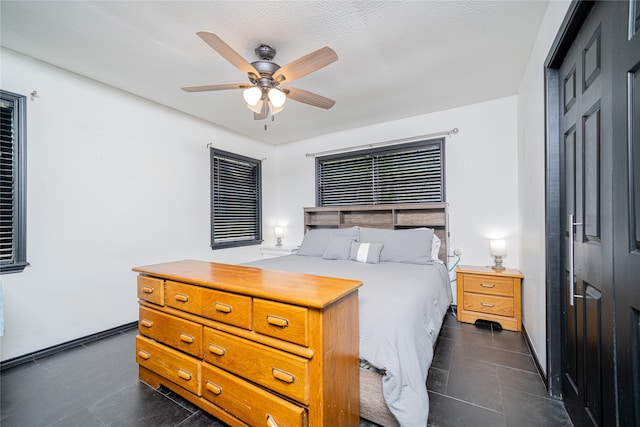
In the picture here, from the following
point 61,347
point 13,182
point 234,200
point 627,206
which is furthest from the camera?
point 234,200

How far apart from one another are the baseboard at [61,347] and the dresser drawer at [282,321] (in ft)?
8.00

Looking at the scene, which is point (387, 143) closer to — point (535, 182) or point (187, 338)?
point (535, 182)

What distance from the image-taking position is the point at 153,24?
195cm

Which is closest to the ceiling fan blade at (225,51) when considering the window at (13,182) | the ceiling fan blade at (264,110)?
the ceiling fan blade at (264,110)

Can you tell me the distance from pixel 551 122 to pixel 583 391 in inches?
61.8

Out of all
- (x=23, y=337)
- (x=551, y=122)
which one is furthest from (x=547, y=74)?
(x=23, y=337)

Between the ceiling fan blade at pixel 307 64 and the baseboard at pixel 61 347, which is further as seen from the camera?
the baseboard at pixel 61 347

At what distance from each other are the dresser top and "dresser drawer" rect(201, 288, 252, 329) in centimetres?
4

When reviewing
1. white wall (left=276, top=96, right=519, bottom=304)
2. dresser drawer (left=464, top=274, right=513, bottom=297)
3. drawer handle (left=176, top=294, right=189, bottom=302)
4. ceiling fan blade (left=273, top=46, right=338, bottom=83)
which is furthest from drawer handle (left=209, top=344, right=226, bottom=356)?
white wall (left=276, top=96, right=519, bottom=304)

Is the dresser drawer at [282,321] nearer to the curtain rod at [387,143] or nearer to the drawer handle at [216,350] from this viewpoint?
the drawer handle at [216,350]

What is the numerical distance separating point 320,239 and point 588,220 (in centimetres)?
274

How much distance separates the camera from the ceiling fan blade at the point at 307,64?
5.79ft

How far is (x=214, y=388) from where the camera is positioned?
59.0 inches

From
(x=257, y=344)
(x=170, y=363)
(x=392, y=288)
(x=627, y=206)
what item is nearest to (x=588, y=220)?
(x=627, y=206)
